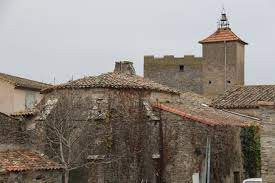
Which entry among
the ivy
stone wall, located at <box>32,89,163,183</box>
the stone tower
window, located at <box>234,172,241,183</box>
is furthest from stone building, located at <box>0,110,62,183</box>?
the stone tower

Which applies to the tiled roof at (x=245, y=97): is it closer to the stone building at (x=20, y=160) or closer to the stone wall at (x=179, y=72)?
the stone building at (x=20, y=160)

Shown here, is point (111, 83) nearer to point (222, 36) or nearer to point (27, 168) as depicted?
point (27, 168)

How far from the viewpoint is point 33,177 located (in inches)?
1031

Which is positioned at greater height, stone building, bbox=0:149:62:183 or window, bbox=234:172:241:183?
stone building, bbox=0:149:62:183

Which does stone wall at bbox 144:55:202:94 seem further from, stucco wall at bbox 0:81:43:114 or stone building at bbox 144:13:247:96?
stucco wall at bbox 0:81:43:114

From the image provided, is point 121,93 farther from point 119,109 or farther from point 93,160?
point 93,160

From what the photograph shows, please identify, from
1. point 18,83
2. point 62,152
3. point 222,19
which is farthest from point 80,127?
point 222,19

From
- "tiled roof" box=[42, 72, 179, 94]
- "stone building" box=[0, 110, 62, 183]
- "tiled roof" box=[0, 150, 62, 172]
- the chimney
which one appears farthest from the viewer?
the chimney

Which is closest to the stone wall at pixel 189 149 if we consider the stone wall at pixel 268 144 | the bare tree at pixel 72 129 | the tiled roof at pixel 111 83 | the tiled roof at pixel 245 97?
the tiled roof at pixel 111 83

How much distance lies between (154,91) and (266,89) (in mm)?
12290

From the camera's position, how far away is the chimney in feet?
107

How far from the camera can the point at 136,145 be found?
27.9 meters

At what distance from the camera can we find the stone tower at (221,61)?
6266 centimetres

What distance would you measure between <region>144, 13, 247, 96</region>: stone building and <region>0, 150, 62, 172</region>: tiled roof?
36842 millimetres
